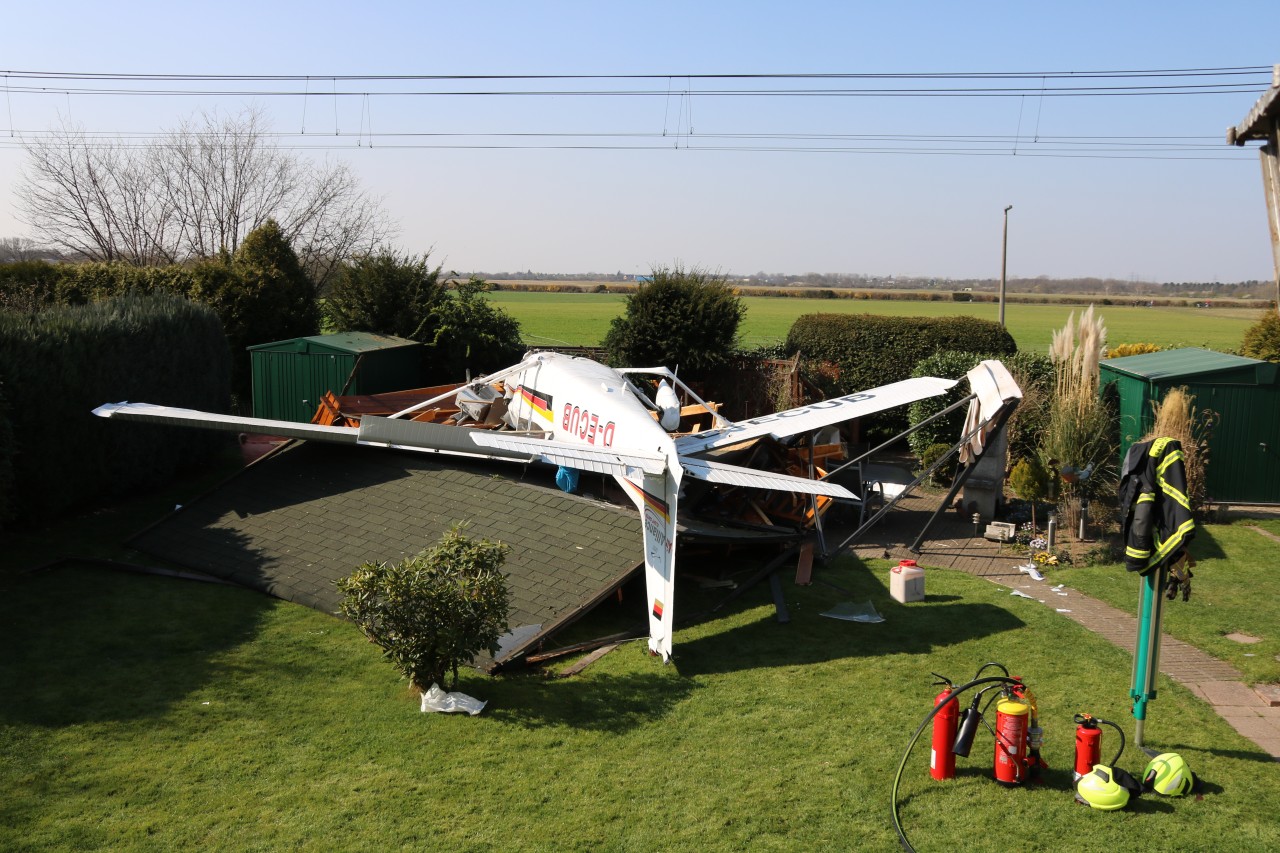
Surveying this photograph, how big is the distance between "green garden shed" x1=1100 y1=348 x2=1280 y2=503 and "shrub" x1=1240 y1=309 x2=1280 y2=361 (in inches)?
157

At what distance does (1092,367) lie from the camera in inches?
566

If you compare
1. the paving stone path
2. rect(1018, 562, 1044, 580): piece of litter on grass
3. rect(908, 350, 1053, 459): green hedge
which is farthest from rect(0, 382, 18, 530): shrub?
rect(908, 350, 1053, 459): green hedge

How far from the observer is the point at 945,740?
6402 millimetres

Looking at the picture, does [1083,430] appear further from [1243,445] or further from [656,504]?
[656,504]

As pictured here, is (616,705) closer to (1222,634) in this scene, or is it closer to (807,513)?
(807,513)

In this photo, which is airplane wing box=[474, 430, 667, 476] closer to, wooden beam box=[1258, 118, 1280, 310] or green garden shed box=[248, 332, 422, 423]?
wooden beam box=[1258, 118, 1280, 310]

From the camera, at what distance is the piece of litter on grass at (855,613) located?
32.3 feet

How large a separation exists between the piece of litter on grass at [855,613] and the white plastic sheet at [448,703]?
4.14 meters

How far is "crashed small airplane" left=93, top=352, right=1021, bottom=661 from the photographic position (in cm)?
834

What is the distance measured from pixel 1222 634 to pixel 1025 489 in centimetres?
376

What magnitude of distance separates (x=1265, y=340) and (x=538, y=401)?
13989 millimetres

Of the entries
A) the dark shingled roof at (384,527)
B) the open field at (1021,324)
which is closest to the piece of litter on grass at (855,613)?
the dark shingled roof at (384,527)

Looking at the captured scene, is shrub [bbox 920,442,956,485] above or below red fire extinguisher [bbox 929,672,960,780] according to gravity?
above

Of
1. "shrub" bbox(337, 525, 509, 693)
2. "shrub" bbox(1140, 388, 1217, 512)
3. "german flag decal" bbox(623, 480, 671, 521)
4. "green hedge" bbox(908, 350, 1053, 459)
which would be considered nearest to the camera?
"shrub" bbox(337, 525, 509, 693)
